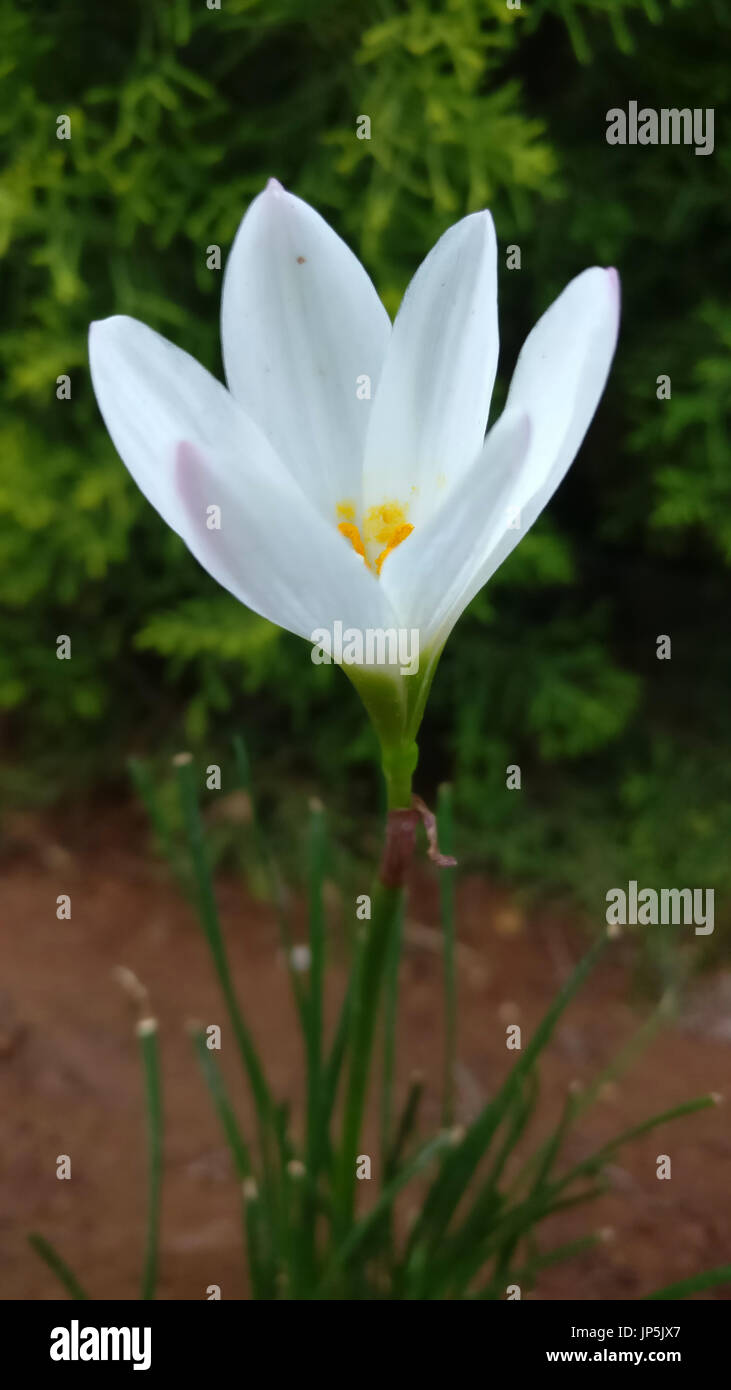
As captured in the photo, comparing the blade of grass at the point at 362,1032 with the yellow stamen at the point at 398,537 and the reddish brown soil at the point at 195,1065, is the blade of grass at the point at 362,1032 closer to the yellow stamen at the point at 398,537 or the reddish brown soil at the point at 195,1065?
the yellow stamen at the point at 398,537

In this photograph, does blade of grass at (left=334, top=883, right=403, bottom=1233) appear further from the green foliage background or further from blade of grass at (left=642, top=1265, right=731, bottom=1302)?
the green foliage background

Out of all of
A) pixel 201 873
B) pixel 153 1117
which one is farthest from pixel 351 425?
pixel 153 1117

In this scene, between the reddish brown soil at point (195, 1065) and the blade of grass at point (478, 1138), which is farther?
the reddish brown soil at point (195, 1065)

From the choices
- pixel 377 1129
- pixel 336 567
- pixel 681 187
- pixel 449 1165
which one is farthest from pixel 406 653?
pixel 681 187

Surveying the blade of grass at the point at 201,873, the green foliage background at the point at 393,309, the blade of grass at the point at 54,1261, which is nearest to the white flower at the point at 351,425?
the blade of grass at the point at 201,873

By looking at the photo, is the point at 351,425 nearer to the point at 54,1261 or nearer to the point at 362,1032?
the point at 362,1032

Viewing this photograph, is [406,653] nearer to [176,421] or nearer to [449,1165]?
[176,421]
